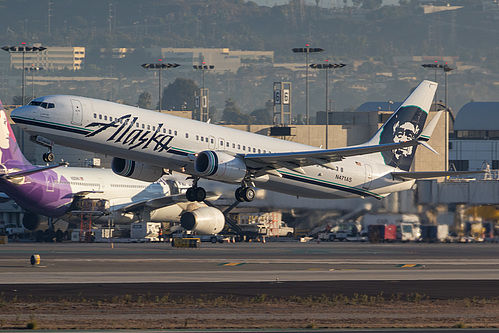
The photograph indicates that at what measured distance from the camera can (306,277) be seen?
156 ft

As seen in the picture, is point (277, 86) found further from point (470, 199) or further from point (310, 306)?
point (310, 306)

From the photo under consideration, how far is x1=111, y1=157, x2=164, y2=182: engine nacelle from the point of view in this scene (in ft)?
202

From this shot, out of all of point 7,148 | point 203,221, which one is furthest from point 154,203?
Answer: point 7,148

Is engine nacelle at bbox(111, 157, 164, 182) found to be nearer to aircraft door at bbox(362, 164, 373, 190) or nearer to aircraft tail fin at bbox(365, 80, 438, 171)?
aircraft door at bbox(362, 164, 373, 190)

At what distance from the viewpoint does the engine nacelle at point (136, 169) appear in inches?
2420

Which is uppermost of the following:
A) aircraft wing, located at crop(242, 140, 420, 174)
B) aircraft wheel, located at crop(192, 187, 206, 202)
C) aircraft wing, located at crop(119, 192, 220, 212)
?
aircraft wing, located at crop(242, 140, 420, 174)

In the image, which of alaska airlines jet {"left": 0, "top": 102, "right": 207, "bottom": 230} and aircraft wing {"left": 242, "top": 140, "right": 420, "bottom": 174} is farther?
alaska airlines jet {"left": 0, "top": 102, "right": 207, "bottom": 230}

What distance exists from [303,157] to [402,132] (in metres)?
16.0

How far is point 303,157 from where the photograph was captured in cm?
6047

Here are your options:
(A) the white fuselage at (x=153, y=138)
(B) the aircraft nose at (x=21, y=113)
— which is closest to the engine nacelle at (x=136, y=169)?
(A) the white fuselage at (x=153, y=138)

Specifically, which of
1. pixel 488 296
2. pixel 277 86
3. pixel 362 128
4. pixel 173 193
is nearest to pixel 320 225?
pixel 173 193

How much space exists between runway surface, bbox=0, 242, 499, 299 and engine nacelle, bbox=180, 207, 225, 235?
39.4ft

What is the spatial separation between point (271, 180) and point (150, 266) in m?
13.4

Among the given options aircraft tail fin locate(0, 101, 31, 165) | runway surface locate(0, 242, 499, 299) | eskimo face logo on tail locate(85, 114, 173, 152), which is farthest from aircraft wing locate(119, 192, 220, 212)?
eskimo face logo on tail locate(85, 114, 173, 152)
